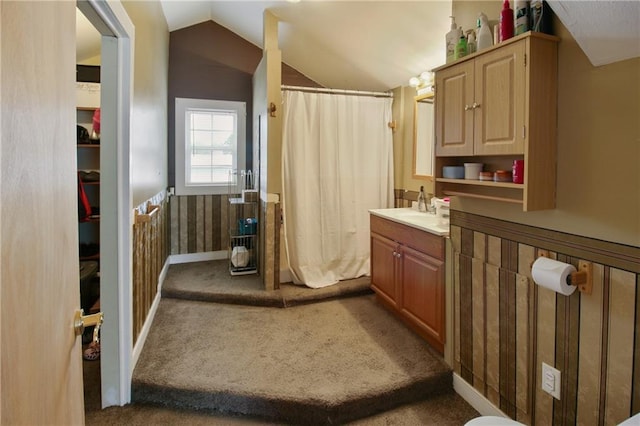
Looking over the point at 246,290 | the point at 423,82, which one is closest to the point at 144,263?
the point at 246,290

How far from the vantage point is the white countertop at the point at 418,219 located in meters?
2.33

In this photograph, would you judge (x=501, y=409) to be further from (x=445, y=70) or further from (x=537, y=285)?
(x=445, y=70)

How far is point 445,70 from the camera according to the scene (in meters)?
1.96

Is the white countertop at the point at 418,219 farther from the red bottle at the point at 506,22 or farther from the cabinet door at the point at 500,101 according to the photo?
the red bottle at the point at 506,22

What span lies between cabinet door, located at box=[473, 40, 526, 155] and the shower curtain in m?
1.87

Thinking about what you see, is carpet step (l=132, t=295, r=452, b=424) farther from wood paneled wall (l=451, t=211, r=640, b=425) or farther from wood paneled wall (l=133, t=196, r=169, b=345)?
wood paneled wall (l=451, t=211, r=640, b=425)

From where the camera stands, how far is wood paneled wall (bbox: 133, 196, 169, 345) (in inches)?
87.9

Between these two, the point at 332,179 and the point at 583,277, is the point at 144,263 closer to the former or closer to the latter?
the point at 332,179

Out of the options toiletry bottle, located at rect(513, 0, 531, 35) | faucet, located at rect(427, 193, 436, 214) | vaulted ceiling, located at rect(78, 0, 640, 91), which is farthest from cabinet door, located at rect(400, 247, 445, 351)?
vaulted ceiling, located at rect(78, 0, 640, 91)

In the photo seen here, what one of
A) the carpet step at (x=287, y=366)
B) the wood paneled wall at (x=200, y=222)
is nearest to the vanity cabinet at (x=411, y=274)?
the carpet step at (x=287, y=366)

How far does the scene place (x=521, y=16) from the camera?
1.52m

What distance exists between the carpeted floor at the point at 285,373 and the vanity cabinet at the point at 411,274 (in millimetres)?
145

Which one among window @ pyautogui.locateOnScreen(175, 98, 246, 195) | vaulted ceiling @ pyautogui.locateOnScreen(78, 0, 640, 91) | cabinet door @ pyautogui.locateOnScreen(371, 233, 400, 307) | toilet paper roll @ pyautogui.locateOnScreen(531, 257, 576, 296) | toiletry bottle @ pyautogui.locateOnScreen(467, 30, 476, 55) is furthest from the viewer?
window @ pyautogui.locateOnScreen(175, 98, 246, 195)

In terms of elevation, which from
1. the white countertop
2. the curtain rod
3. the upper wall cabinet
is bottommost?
the white countertop
